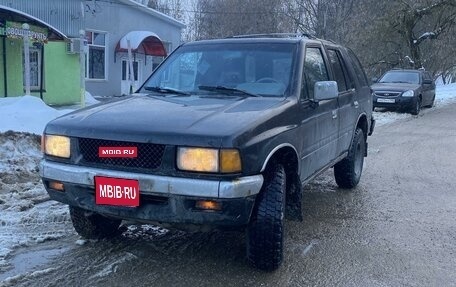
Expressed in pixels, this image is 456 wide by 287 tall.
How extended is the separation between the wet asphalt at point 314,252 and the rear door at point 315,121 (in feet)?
2.21

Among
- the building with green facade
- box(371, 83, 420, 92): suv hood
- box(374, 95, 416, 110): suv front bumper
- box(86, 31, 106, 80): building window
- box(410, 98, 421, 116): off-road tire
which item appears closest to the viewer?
the building with green facade

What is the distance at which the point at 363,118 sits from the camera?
681 cm

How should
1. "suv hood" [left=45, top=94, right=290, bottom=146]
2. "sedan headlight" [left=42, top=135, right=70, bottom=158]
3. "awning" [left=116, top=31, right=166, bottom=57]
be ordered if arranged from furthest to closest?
1. "awning" [left=116, top=31, right=166, bottom=57]
2. "sedan headlight" [left=42, top=135, right=70, bottom=158]
3. "suv hood" [left=45, top=94, right=290, bottom=146]

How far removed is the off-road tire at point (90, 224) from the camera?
4242 millimetres

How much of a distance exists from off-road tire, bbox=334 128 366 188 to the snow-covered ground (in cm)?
338

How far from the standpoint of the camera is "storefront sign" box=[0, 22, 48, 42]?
51.3ft

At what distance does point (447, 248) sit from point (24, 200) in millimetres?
4202

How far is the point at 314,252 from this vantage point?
14.3ft

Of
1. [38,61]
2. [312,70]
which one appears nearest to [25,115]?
[312,70]

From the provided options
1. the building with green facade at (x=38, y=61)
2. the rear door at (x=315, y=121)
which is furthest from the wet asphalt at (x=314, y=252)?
the building with green facade at (x=38, y=61)

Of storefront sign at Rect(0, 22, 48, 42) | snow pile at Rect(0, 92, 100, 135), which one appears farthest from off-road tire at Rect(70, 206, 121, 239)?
storefront sign at Rect(0, 22, 48, 42)

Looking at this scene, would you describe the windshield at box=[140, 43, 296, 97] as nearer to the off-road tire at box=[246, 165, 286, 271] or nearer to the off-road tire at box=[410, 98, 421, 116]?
the off-road tire at box=[246, 165, 286, 271]

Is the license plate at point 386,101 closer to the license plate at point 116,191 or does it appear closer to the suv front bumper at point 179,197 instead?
A: the suv front bumper at point 179,197

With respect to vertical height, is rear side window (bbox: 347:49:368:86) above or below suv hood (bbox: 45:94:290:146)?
above
